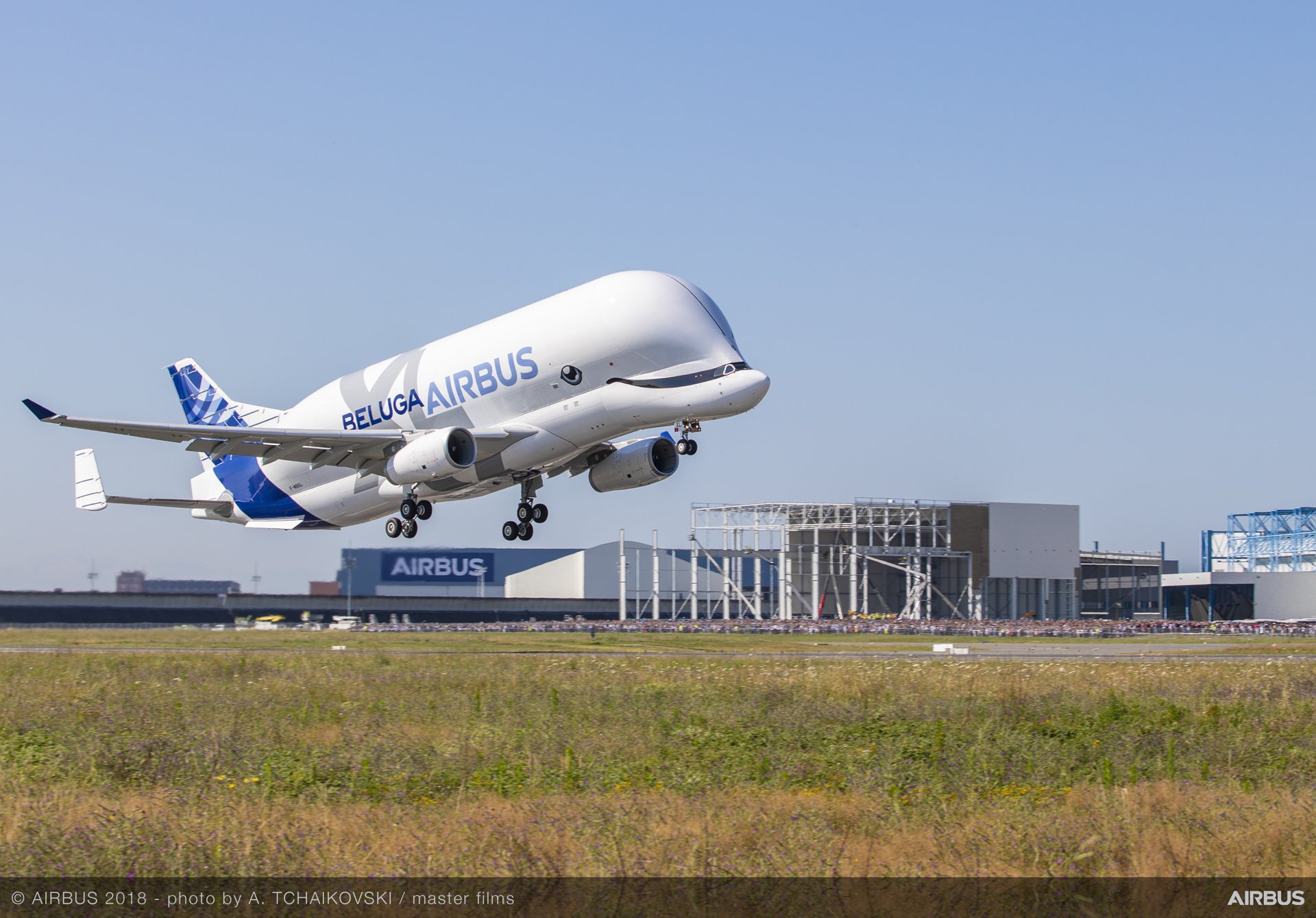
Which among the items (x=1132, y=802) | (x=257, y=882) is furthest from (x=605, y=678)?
(x=257, y=882)

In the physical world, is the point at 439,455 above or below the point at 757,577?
above

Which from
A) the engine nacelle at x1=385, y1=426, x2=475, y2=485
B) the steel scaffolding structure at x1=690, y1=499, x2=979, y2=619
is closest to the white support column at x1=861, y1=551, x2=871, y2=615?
the steel scaffolding structure at x1=690, y1=499, x2=979, y2=619

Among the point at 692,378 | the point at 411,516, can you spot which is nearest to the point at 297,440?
the point at 411,516

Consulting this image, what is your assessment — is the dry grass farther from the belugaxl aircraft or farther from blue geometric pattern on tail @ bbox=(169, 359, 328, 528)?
blue geometric pattern on tail @ bbox=(169, 359, 328, 528)

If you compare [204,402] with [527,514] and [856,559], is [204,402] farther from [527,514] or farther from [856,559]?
[856,559]

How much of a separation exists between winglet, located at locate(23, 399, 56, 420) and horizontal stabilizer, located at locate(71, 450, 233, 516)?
14462 mm

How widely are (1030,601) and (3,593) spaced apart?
94529mm

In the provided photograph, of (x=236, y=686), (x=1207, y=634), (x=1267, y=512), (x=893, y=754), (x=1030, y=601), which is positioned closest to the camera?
(x=893, y=754)

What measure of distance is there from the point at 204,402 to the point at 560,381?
74.1 feet

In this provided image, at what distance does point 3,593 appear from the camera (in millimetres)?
123938

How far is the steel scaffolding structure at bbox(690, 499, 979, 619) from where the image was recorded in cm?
10606

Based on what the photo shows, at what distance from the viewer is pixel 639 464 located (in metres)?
39.6

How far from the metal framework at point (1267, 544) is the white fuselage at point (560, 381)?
5015 inches

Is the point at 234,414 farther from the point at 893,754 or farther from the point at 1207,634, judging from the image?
the point at 1207,634
